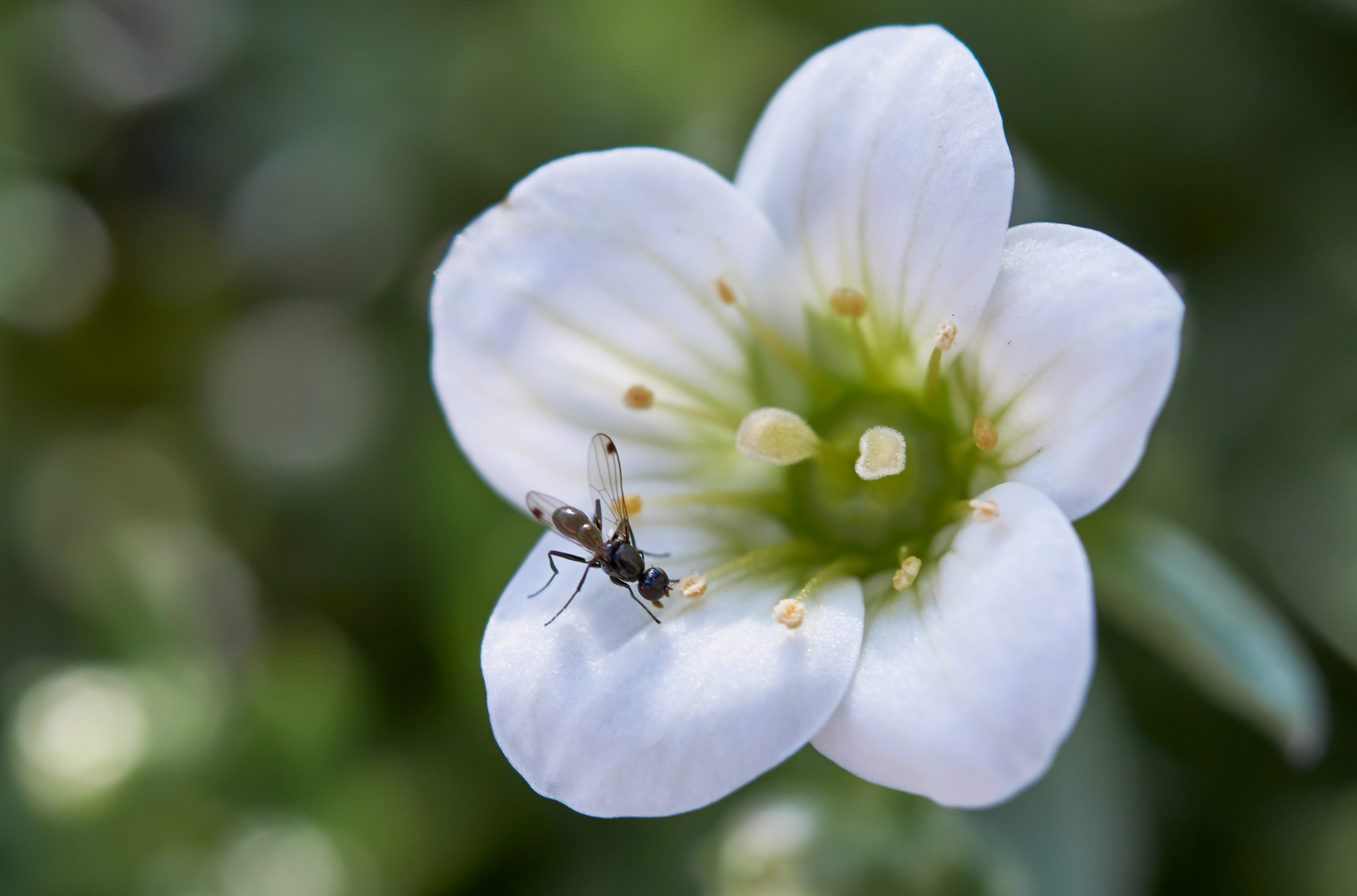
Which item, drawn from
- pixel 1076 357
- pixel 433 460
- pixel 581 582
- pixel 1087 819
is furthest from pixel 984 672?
pixel 433 460

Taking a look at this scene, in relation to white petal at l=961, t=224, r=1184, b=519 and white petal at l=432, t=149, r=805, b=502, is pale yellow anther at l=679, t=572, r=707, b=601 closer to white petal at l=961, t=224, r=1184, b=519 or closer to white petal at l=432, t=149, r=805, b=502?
white petal at l=432, t=149, r=805, b=502

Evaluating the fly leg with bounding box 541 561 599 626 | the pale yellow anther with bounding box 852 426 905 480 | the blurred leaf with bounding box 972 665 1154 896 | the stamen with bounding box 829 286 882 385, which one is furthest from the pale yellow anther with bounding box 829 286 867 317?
the blurred leaf with bounding box 972 665 1154 896

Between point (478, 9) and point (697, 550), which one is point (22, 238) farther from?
point (697, 550)

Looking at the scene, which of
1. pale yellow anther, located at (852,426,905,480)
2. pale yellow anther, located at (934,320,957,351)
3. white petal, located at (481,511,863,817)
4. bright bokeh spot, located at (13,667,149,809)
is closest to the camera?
white petal, located at (481,511,863,817)

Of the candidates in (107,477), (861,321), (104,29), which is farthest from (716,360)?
(104,29)

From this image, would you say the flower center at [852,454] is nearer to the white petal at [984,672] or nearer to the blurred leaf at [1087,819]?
the white petal at [984,672]

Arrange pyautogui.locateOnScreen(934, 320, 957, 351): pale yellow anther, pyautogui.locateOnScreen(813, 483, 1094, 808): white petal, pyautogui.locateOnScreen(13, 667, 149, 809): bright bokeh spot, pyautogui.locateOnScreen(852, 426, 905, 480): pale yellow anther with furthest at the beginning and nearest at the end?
1. pyautogui.locateOnScreen(13, 667, 149, 809): bright bokeh spot
2. pyautogui.locateOnScreen(852, 426, 905, 480): pale yellow anther
3. pyautogui.locateOnScreen(934, 320, 957, 351): pale yellow anther
4. pyautogui.locateOnScreen(813, 483, 1094, 808): white petal

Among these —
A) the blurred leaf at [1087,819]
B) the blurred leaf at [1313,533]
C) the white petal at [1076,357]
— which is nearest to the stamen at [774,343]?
the white petal at [1076,357]

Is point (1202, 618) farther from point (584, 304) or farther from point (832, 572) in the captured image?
point (584, 304)
